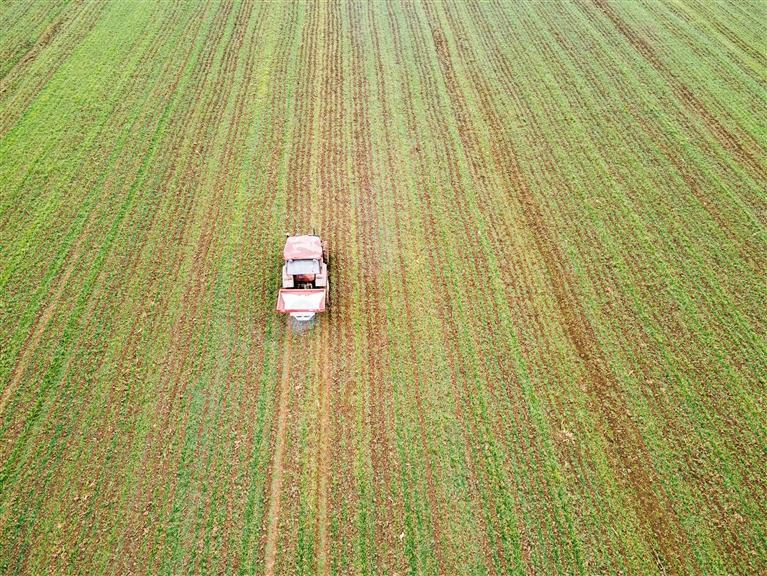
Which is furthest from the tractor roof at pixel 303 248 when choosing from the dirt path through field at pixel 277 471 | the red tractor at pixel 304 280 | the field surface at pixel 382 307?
the dirt path through field at pixel 277 471

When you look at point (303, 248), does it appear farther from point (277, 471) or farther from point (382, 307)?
point (277, 471)

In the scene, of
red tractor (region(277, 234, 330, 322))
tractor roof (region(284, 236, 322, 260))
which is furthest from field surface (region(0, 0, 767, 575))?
tractor roof (region(284, 236, 322, 260))

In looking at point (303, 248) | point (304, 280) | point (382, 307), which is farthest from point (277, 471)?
point (303, 248)

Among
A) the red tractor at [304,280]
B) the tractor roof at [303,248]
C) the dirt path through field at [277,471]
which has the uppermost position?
the tractor roof at [303,248]

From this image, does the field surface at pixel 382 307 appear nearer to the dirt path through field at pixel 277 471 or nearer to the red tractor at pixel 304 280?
the dirt path through field at pixel 277 471

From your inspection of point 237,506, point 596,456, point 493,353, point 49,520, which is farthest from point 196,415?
point 596,456

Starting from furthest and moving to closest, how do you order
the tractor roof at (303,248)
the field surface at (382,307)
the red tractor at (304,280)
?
the tractor roof at (303,248), the red tractor at (304,280), the field surface at (382,307)

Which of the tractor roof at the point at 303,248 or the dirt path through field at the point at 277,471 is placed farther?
the tractor roof at the point at 303,248

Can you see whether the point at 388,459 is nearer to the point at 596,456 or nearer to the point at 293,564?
the point at 293,564
